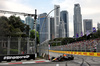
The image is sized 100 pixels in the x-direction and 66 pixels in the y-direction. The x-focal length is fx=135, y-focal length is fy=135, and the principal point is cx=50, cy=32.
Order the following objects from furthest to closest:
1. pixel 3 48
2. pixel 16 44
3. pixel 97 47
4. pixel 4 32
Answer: pixel 4 32 → pixel 97 47 → pixel 16 44 → pixel 3 48

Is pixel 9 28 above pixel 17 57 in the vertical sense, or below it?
above

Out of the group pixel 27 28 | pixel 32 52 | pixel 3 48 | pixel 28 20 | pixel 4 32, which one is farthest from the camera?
pixel 28 20

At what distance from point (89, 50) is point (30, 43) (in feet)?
48.5

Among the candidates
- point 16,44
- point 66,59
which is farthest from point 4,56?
point 66,59

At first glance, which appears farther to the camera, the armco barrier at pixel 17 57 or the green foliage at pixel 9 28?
the green foliage at pixel 9 28

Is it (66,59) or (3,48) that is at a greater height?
(3,48)

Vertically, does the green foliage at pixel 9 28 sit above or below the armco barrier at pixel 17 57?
above

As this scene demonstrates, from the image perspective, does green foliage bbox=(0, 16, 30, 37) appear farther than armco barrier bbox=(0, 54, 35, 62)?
Yes

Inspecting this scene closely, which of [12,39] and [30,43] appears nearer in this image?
[12,39]

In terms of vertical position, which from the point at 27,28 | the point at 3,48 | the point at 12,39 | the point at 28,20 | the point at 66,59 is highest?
the point at 28,20

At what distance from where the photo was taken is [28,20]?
7781 inches

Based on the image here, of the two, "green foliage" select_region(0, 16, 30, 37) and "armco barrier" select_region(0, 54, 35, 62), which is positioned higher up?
"green foliage" select_region(0, 16, 30, 37)

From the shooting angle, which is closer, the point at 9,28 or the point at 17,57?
the point at 17,57

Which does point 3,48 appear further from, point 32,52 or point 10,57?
point 32,52
